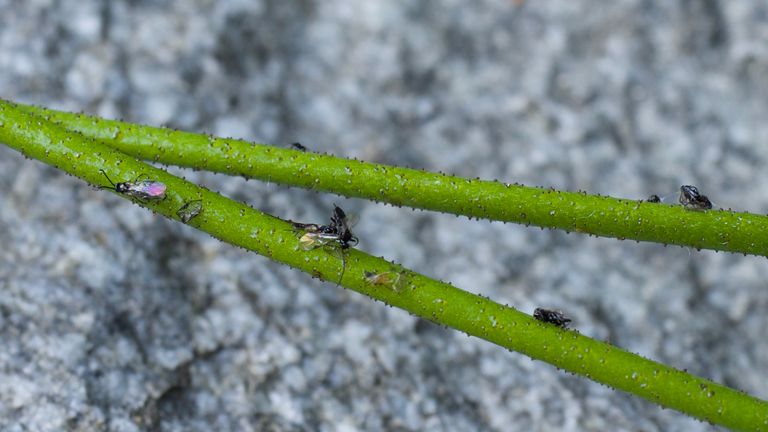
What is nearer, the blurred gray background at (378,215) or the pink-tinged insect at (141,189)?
the pink-tinged insect at (141,189)

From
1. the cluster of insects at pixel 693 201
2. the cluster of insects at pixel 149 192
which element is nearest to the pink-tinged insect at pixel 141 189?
the cluster of insects at pixel 149 192

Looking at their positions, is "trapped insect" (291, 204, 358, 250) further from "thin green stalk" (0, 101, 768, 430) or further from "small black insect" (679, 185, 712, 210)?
"small black insect" (679, 185, 712, 210)

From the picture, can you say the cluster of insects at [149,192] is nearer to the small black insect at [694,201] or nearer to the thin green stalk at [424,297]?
the thin green stalk at [424,297]

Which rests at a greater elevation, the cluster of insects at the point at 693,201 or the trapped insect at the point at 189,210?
the cluster of insects at the point at 693,201

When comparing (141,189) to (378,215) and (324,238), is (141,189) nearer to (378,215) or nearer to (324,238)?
(324,238)

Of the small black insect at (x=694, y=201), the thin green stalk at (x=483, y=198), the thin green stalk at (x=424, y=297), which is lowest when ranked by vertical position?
the thin green stalk at (x=424, y=297)

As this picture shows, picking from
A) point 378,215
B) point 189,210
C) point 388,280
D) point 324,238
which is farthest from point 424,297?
point 378,215

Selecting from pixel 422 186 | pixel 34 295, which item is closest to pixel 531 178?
pixel 422 186
